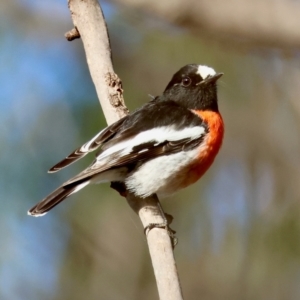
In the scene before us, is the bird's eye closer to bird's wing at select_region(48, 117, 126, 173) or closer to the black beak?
the black beak

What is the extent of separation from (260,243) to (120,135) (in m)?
2.57

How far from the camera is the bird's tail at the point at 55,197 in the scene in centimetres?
388

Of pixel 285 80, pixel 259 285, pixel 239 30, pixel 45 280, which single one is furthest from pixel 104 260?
pixel 239 30

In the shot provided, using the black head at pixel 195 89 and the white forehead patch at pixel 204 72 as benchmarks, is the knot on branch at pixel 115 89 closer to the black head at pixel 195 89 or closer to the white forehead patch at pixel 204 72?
the black head at pixel 195 89

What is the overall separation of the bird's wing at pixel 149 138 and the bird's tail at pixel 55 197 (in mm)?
66

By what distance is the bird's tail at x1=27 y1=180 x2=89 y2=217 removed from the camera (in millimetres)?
3875

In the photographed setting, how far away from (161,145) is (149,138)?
93mm

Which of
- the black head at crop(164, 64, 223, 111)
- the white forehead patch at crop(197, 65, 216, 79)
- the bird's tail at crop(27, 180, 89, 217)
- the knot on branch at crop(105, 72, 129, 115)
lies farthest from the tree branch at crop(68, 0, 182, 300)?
the white forehead patch at crop(197, 65, 216, 79)

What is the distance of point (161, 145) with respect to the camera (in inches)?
164

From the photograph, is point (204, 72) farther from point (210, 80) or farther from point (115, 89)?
point (115, 89)

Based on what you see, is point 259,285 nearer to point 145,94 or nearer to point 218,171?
point 218,171

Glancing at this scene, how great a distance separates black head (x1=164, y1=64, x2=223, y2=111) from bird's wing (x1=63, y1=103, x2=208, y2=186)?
0.12 metres

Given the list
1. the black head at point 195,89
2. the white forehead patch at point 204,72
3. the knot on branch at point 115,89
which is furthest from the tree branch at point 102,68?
the white forehead patch at point 204,72

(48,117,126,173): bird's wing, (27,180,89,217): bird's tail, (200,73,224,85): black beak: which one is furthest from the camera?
(200,73,224,85): black beak
